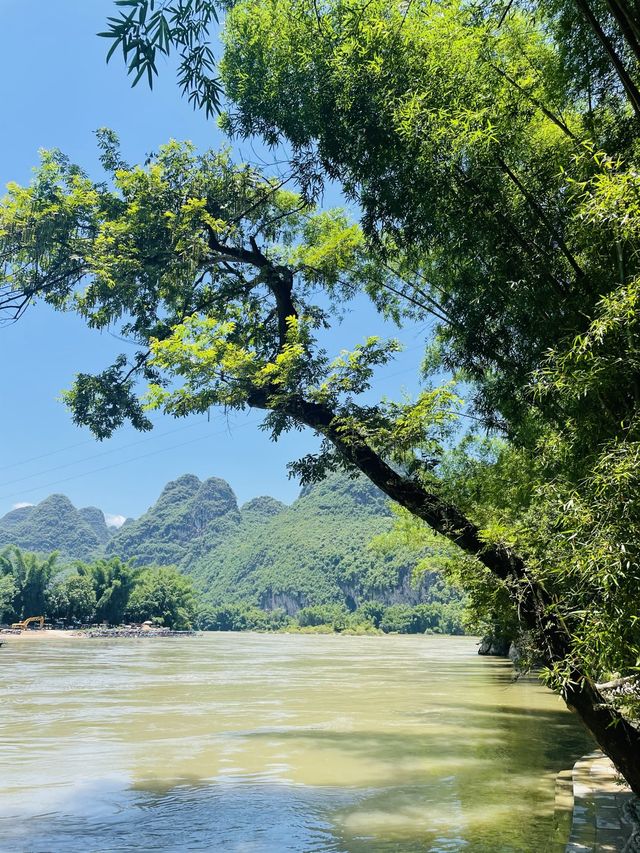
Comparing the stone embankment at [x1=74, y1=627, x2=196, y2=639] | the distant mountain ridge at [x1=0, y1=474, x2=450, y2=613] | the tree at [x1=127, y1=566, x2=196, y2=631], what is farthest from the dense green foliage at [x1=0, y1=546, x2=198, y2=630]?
the distant mountain ridge at [x1=0, y1=474, x2=450, y2=613]

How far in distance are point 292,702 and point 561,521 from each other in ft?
37.9

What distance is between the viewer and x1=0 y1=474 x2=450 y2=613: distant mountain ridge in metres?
95.0

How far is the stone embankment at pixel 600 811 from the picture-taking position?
3680mm

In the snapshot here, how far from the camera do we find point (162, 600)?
5666 cm

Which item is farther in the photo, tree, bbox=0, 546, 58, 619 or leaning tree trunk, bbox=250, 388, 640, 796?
tree, bbox=0, 546, 58, 619

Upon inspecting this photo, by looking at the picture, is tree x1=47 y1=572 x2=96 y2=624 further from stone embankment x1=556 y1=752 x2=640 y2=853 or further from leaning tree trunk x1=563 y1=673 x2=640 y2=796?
leaning tree trunk x1=563 y1=673 x2=640 y2=796

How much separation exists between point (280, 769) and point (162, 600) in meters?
52.1

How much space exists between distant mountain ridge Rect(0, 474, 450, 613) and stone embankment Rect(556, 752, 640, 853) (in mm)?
50913

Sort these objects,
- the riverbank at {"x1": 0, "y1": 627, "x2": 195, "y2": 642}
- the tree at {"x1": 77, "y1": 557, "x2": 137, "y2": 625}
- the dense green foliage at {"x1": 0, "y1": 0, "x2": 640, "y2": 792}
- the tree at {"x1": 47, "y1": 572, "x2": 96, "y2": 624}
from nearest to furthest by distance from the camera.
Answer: the dense green foliage at {"x1": 0, "y1": 0, "x2": 640, "y2": 792}, the riverbank at {"x1": 0, "y1": 627, "x2": 195, "y2": 642}, the tree at {"x1": 47, "y1": 572, "x2": 96, "y2": 624}, the tree at {"x1": 77, "y1": 557, "x2": 137, "y2": 625}

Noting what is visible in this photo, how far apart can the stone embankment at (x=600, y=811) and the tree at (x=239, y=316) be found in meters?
0.26

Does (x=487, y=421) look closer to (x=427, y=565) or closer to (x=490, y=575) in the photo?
(x=490, y=575)

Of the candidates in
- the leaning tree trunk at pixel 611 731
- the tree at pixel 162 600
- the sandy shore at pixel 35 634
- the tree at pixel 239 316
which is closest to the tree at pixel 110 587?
the tree at pixel 162 600

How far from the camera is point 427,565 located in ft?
47.6

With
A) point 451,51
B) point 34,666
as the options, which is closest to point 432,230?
point 451,51
